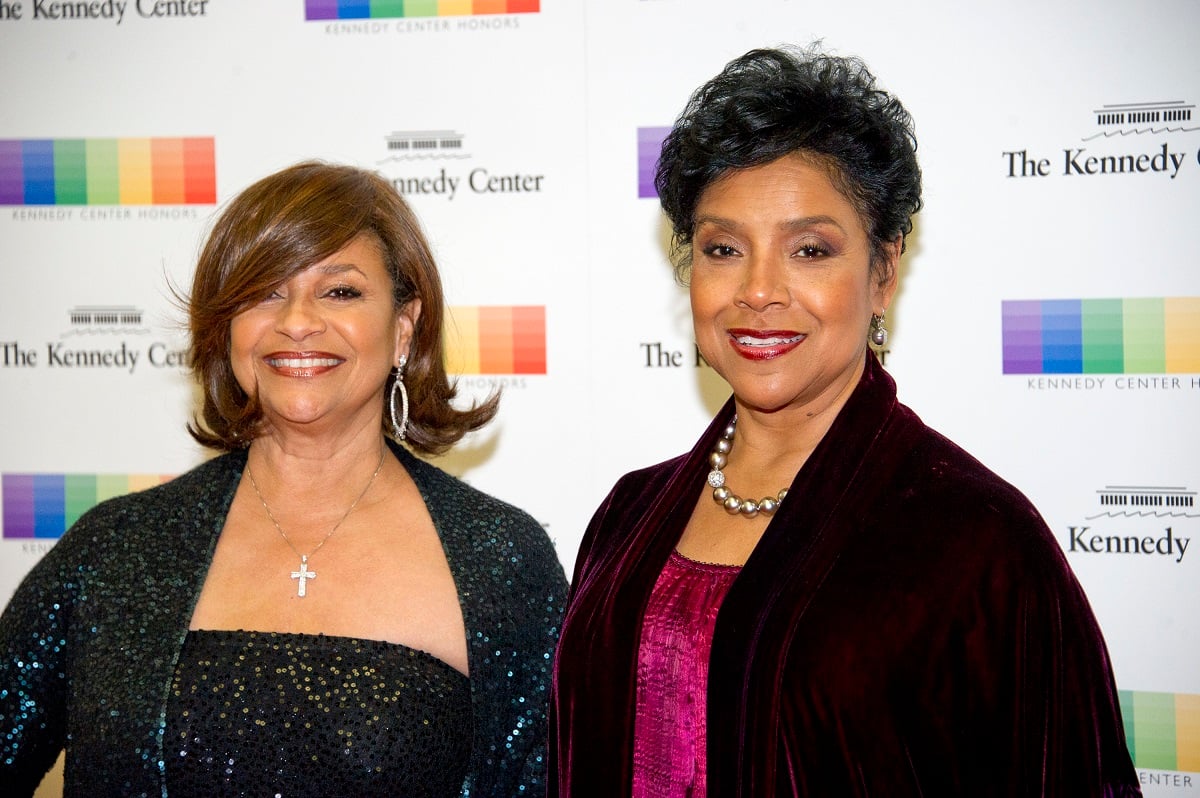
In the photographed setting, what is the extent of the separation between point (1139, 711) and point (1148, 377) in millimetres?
809

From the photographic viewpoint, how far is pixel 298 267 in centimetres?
202

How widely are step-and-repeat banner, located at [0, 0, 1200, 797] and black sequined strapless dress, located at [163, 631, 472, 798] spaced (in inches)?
42.3

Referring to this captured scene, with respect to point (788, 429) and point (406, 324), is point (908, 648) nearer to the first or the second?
point (788, 429)

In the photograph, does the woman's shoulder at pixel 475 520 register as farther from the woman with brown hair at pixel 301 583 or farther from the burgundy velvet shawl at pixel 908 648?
the burgundy velvet shawl at pixel 908 648

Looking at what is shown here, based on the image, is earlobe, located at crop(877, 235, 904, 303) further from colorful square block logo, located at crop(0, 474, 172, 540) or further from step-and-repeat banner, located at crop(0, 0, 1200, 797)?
colorful square block logo, located at crop(0, 474, 172, 540)

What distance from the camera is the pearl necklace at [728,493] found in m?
1.86

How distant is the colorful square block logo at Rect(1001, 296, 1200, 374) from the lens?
2670 mm

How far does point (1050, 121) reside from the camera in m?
2.70

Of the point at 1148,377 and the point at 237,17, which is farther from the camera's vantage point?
the point at 237,17

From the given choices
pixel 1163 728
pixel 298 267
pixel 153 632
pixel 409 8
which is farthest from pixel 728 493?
pixel 409 8

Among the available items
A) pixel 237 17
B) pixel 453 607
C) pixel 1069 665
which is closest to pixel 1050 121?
pixel 1069 665

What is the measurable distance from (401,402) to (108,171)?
1442 millimetres

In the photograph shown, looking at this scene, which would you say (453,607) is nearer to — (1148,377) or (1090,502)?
(1090,502)

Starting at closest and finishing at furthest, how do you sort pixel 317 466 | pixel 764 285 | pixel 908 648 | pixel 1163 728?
pixel 908 648 < pixel 764 285 < pixel 317 466 < pixel 1163 728
